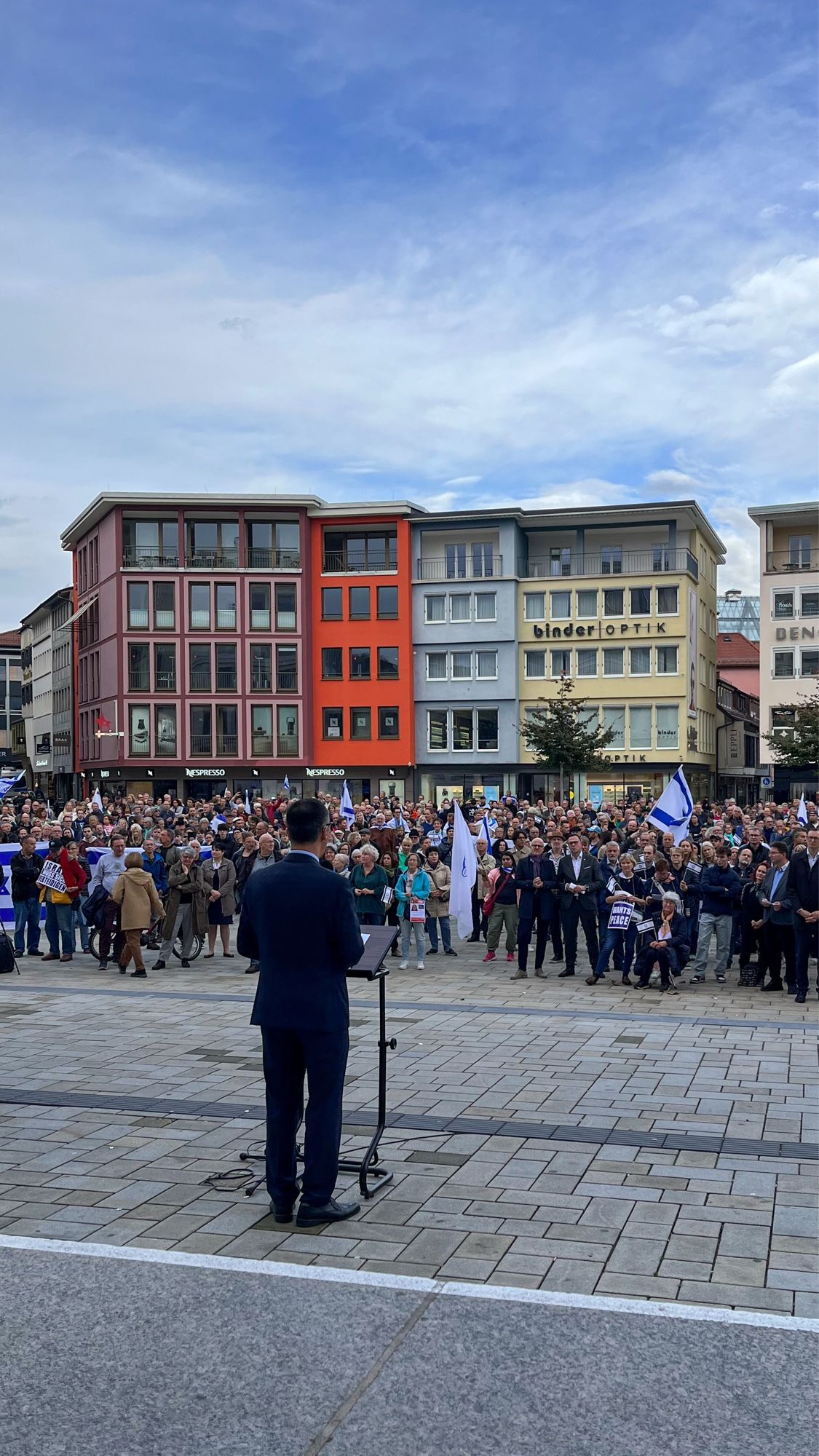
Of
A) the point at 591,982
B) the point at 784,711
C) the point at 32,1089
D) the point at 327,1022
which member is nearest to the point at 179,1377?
the point at 327,1022

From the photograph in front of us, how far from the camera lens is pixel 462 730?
2394 inches

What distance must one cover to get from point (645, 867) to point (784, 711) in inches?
1443

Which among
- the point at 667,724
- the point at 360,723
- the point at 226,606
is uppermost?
the point at 226,606

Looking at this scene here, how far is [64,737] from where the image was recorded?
79062mm

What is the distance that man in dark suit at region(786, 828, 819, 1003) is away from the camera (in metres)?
14.3

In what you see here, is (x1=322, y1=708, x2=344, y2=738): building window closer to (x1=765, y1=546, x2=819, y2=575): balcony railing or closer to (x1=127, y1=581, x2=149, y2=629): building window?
(x1=127, y1=581, x2=149, y2=629): building window

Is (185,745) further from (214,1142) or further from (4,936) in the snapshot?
(214,1142)

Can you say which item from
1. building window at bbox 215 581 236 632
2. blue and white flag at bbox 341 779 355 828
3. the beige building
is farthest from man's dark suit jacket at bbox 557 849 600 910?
building window at bbox 215 581 236 632

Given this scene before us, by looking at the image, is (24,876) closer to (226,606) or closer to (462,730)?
(462,730)

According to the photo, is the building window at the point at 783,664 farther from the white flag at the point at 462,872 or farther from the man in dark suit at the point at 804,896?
the man in dark suit at the point at 804,896

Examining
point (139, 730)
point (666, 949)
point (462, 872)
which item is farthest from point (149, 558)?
point (666, 949)

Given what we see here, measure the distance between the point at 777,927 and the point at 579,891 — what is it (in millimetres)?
2300

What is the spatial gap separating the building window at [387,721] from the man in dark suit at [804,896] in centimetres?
4686

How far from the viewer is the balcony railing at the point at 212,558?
202 ft
